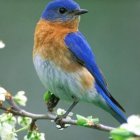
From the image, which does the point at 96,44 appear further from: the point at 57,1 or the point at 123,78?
the point at 57,1

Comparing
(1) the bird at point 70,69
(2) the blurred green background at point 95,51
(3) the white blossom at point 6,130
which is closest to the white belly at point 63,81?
(1) the bird at point 70,69

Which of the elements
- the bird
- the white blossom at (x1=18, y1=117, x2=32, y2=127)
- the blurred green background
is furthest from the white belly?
the blurred green background

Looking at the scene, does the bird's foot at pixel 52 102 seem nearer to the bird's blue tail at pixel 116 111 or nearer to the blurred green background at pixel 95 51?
the bird's blue tail at pixel 116 111

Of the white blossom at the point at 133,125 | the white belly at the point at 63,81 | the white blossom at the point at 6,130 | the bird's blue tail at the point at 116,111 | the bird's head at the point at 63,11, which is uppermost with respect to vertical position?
the bird's head at the point at 63,11

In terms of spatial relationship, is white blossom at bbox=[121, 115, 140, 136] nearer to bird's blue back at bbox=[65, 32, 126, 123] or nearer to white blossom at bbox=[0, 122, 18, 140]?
white blossom at bbox=[0, 122, 18, 140]

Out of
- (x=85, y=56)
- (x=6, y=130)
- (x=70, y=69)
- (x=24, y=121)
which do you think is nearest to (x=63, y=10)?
(x=85, y=56)

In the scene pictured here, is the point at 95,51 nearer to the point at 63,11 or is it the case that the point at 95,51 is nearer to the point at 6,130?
the point at 63,11

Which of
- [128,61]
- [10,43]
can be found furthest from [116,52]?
[10,43]

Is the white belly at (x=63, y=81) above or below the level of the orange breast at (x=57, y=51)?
below
